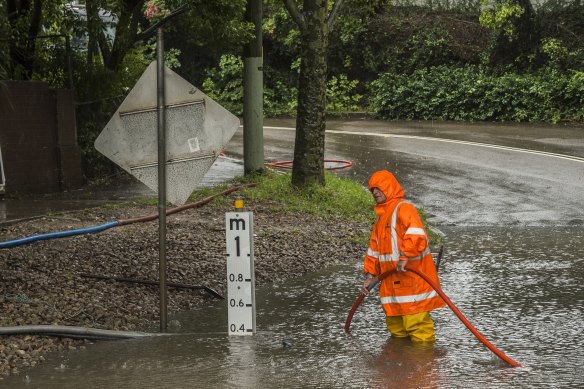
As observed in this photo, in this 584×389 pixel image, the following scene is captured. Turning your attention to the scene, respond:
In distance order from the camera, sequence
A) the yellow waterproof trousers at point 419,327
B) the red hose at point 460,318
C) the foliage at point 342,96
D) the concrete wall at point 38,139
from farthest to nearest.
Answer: the foliage at point 342,96
the concrete wall at point 38,139
the yellow waterproof trousers at point 419,327
the red hose at point 460,318

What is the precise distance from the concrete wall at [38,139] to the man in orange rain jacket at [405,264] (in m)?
8.71

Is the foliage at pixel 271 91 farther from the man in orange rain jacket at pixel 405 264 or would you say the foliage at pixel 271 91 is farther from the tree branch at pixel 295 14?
the man in orange rain jacket at pixel 405 264

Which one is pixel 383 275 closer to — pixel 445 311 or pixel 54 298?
pixel 445 311

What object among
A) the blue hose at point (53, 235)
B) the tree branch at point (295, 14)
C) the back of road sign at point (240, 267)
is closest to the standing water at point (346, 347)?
the back of road sign at point (240, 267)

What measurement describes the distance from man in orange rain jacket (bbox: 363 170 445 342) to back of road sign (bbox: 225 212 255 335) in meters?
0.94

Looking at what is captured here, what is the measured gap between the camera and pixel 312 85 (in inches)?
605

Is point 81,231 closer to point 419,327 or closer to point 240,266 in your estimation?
point 240,266

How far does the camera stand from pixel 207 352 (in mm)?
7711

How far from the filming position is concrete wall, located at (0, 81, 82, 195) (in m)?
15.5

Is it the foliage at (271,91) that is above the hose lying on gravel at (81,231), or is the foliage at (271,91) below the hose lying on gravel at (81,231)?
above

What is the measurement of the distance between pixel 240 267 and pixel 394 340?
4.48 feet

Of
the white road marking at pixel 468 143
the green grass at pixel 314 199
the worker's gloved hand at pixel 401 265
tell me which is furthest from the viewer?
the white road marking at pixel 468 143

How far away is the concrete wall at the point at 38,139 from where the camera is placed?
15516 millimetres

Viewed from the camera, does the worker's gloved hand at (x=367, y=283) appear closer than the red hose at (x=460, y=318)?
No
